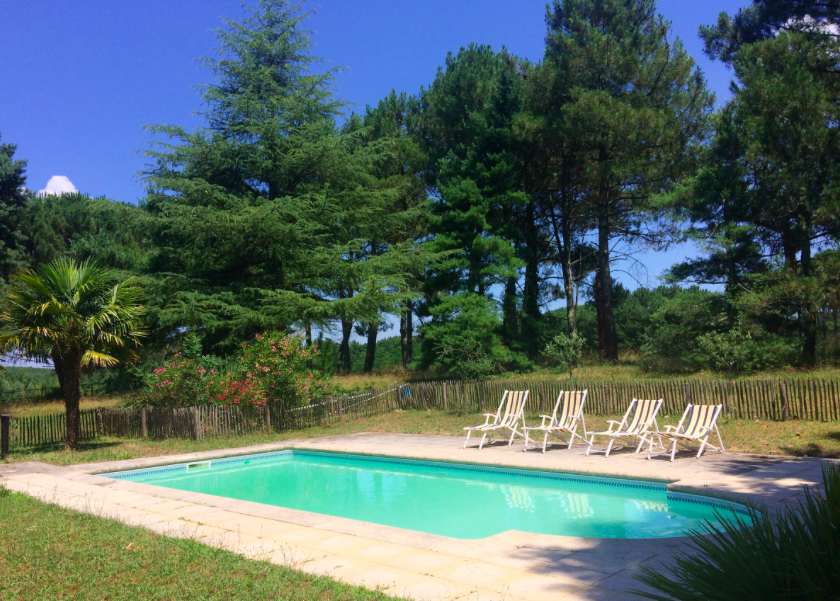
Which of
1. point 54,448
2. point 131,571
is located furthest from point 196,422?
point 131,571

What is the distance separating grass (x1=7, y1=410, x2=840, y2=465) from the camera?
35.4ft

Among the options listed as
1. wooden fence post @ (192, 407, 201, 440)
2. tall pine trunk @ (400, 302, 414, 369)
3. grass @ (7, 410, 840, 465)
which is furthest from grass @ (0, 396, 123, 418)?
tall pine trunk @ (400, 302, 414, 369)

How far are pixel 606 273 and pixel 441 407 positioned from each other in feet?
39.9

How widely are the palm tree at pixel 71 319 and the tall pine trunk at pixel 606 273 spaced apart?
19.6 metres

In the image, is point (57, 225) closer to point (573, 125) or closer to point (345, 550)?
point (573, 125)

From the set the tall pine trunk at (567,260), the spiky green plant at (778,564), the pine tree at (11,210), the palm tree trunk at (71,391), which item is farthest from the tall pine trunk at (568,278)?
the spiky green plant at (778,564)

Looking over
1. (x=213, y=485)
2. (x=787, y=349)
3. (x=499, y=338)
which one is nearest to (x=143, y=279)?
(x=213, y=485)

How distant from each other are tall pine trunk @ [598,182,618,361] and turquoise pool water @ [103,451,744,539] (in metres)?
17.2

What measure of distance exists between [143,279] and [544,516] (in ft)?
57.0

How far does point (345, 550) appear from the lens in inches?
214

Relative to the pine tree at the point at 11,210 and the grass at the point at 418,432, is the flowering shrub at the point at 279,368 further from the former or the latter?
the pine tree at the point at 11,210

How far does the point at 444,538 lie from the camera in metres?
5.79

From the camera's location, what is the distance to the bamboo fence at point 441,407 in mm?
12836

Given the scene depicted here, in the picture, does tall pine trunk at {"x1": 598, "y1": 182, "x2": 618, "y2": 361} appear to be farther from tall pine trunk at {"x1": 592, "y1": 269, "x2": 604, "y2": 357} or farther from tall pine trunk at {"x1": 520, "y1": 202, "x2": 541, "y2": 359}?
tall pine trunk at {"x1": 520, "y1": 202, "x2": 541, "y2": 359}
